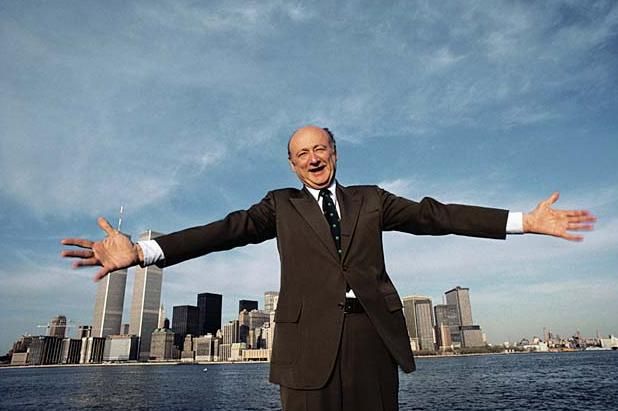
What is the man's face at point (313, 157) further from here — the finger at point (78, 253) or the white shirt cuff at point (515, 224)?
the finger at point (78, 253)

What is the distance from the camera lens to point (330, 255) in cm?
→ 331

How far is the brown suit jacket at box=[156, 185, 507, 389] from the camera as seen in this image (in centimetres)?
312

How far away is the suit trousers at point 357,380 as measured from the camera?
117 inches

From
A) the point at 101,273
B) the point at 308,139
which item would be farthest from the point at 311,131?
the point at 101,273

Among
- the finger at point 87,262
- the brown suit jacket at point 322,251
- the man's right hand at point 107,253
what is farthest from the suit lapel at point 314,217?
the finger at point 87,262

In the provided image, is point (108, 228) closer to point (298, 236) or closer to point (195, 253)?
point (195, 253)

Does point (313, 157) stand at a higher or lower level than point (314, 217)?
higher

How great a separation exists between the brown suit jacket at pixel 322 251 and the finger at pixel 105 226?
0.38 meters

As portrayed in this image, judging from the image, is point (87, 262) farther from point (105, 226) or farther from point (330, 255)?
point (330, 255)

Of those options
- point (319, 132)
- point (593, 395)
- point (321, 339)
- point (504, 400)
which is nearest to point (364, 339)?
point (321, 339)

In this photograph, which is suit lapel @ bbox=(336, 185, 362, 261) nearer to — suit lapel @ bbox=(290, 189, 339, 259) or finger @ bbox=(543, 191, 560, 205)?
suit lapel @ bbox=(290, 189, 339, 259)

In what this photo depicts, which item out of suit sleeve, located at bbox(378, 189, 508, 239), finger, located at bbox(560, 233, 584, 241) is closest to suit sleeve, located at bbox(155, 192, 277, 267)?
suit sleeve, located at bbox(378, 189, 508, 239)

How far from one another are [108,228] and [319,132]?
1.92m

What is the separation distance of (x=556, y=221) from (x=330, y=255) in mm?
1828
